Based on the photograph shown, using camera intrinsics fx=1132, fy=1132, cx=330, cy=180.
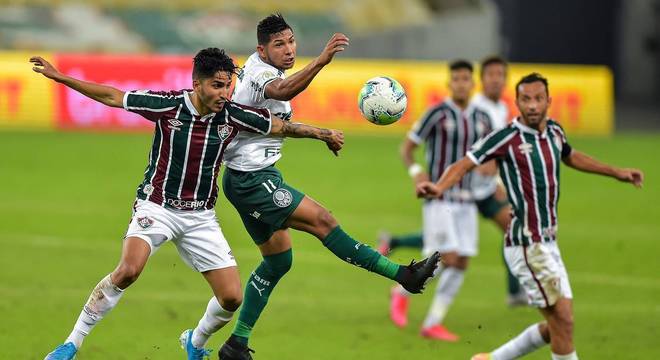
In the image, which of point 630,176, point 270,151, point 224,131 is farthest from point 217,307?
point 630,176

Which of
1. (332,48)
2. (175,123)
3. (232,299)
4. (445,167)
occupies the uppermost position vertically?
(332,48)

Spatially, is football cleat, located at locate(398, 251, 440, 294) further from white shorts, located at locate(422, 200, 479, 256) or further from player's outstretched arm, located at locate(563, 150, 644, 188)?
white shorts, located at locate(422, 200, 479, 256)

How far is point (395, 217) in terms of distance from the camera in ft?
53.2

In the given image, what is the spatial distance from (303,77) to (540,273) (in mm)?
2133

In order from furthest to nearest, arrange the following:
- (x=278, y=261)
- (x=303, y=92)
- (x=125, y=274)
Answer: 1. (x=303, y=92)
2. (x=278, y=261)
3. (x=125, y=274)

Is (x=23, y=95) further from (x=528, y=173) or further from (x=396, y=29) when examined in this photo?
(x=528, y=173)

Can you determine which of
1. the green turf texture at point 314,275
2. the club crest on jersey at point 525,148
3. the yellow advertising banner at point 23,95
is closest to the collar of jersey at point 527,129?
the club crest on jersey at point 525,148

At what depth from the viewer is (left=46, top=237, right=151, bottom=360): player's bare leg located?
754cm

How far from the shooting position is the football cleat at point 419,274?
779cm

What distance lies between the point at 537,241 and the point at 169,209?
258cm

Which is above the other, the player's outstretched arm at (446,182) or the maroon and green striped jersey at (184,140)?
the maroon and green striped jersey at (184,140)

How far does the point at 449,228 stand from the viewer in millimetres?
10547

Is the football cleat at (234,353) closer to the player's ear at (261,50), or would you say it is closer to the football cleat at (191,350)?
the football cleat at (191,350)

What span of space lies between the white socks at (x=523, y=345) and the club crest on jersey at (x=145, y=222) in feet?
8.64
